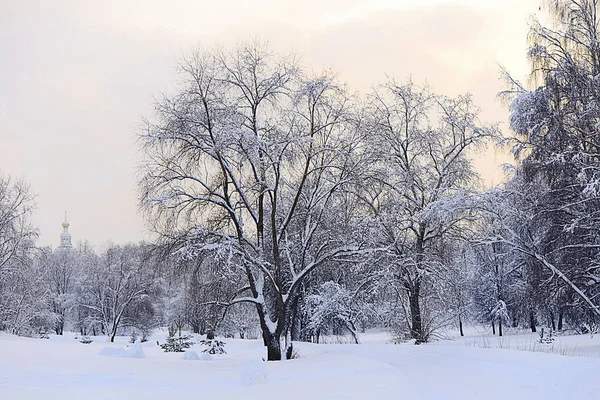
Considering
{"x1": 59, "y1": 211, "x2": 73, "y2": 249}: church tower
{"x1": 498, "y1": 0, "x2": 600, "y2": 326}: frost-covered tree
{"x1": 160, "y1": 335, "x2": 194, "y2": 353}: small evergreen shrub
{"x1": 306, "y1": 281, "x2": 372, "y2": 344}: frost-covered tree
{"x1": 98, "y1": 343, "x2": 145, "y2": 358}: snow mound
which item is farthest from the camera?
{"x1": 59, "y1": 211, "x2": 73, "y2": 249}: church tower

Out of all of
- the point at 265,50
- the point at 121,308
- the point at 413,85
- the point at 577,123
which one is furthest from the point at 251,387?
the point at 121,308

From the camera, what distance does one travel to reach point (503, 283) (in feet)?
141

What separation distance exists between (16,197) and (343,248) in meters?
23.3

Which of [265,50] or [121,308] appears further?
[121,308]

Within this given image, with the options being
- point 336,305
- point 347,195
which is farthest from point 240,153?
point 336,305

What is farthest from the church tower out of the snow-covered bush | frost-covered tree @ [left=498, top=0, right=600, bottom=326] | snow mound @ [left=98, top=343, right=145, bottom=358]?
frost-covered tree @ [left=498, top=0, right=600, bottom=326]

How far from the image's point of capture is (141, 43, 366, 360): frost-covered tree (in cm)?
1537

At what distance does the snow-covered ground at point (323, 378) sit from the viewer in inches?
329

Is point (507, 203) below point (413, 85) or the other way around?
below

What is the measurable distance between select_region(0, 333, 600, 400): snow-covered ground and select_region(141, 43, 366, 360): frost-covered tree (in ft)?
13.8

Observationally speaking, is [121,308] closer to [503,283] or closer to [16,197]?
[16,197]

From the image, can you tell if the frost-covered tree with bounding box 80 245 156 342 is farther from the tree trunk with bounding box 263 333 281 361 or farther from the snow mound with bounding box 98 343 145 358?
the tree trunk with bounding box 263 333 281 361

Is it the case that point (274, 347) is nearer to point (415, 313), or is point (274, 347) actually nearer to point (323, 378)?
point (323, 378)

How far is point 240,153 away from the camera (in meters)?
16.0
